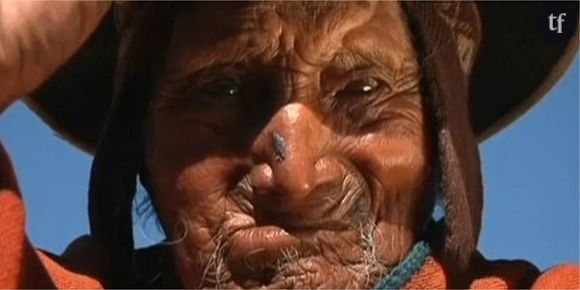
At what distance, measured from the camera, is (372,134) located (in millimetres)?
1416

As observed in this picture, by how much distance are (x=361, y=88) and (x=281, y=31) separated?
10 cm

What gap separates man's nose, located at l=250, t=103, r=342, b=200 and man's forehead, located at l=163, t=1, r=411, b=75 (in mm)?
66

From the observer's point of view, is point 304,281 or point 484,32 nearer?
point 304,281

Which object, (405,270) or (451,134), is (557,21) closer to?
(451,134)

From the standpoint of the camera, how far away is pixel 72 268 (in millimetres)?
1396

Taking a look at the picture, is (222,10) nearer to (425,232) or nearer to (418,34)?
(418,34)

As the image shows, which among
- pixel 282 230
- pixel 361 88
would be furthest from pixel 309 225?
pixel 361 88

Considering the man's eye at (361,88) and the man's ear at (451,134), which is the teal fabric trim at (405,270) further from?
the man's eye at (361,88)

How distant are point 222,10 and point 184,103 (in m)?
0.10

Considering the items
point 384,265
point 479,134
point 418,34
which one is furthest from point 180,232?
point 479,134

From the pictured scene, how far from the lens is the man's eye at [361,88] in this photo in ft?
4.65

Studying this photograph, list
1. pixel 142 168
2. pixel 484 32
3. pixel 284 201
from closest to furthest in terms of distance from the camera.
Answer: pixel 284 201 < pixel 142 168 < pixel 484 32

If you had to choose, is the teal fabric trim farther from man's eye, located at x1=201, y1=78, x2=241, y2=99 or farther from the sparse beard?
man's eye, located at x1=201, y1=78, x2=241, y2=99

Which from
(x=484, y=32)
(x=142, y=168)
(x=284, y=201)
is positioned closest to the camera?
(x=284, y=201)
